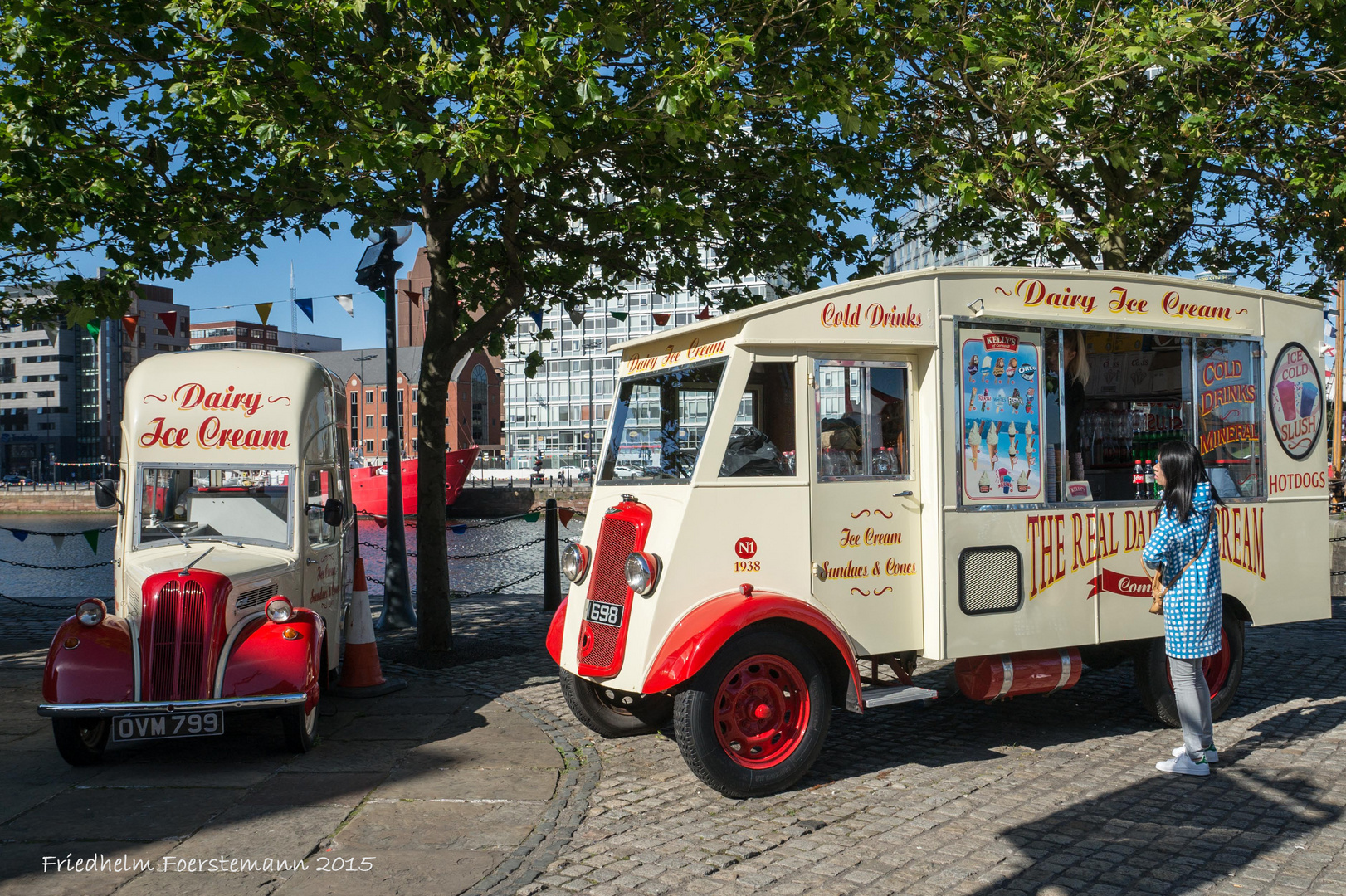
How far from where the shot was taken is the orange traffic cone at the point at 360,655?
855 cm

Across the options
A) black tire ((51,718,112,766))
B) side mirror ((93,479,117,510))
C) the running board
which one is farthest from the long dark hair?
side mirror ((93,479,117,510))

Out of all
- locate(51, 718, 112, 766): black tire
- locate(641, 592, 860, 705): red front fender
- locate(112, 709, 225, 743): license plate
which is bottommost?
locate(51, 718, 112, 766): black tire

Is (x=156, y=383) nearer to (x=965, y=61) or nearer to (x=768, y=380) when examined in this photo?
(x=768, y=380)

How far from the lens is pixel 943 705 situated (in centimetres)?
807

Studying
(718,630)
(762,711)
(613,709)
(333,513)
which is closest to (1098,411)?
(762,711)

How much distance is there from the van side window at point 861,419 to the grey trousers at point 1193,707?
6.47 feet

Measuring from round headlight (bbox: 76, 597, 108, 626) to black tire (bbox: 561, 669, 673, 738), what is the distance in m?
2.88

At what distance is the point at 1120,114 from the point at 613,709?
828cm

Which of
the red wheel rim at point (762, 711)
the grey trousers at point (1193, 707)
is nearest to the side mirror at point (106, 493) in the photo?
the red wheel rim at point (762, 711)

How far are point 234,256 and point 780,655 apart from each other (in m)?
6.26

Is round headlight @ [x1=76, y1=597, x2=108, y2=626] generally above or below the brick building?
below

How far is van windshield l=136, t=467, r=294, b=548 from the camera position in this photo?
7.55 meters

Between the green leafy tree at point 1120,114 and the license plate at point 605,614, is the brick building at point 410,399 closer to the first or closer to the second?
the green leafy tree at point 1120,114

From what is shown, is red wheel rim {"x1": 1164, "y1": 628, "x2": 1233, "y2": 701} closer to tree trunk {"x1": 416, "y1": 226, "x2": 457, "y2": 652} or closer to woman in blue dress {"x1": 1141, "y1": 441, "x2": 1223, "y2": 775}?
woman in blue dress {"x1": 1141, "y1": 441, "x2": 1223, "y2": 775}
